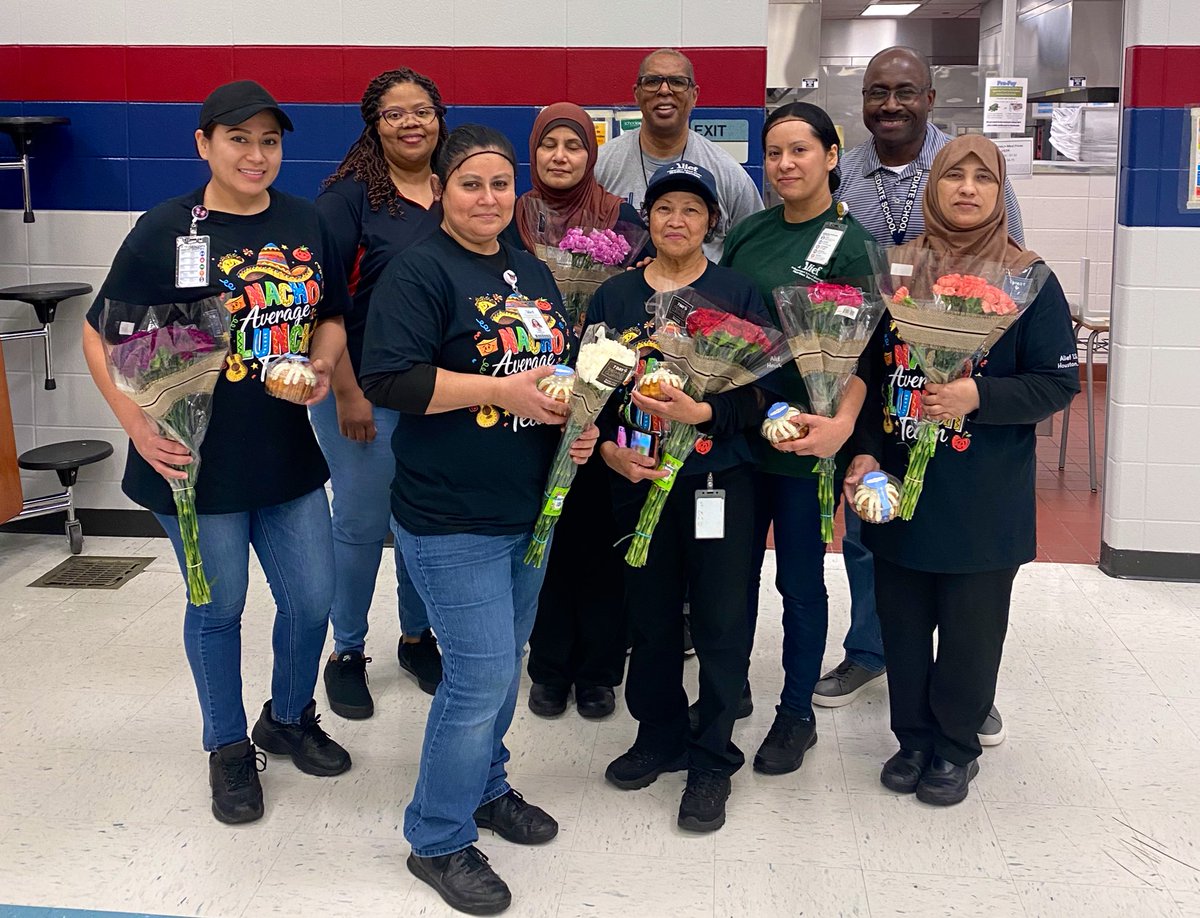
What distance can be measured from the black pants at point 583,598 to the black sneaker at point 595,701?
0.07 ft

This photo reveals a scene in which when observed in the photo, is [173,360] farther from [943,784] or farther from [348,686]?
[943,784]

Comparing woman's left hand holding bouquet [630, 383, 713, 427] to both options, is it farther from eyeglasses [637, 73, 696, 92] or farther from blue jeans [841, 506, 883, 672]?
eyeglasses [637, 73, 696, 92]

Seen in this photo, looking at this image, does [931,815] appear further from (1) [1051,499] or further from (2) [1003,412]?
(1) [1051,499]

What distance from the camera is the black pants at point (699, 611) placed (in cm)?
289

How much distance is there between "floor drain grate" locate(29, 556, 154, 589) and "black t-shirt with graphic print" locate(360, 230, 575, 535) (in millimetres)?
2611

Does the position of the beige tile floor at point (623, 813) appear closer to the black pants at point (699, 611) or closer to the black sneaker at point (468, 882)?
the black sneaker at point (468, 882)

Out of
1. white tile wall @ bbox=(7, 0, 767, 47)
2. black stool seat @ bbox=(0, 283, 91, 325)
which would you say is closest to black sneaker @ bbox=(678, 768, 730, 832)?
white tile wall @ bbox=(7, 0, 767, 47)

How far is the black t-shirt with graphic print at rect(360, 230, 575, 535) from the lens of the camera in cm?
245

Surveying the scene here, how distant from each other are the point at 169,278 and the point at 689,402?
46.8 inches

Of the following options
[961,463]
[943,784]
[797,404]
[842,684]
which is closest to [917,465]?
[961,463]

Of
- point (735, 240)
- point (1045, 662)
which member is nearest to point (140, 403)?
point (735, 240)

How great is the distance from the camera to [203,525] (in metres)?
2.82

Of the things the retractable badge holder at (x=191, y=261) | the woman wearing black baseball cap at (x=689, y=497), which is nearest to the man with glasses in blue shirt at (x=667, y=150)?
the woman wearing black baseball cap at (x=689, y=497)

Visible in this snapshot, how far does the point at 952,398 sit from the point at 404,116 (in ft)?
5.38
